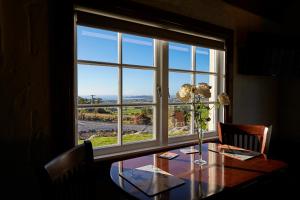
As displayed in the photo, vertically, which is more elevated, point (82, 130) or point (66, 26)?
point (66, 26)

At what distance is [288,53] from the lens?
290 centimetres

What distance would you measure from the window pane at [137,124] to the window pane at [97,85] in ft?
0.60

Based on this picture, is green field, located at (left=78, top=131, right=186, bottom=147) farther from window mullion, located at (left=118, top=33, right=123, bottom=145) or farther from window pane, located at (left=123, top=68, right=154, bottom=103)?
window pane, located at (left=123, top=68, right=154, bottom=103)

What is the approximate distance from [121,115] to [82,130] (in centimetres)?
33

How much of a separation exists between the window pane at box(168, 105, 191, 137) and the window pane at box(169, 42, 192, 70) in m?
0.40

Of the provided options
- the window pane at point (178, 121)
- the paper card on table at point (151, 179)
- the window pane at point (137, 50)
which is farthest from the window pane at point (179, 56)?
the paper card on table at point (151, 179)

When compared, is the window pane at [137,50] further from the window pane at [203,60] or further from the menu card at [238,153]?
the menu card at [238,153]

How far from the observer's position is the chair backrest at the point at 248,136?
6.08ft

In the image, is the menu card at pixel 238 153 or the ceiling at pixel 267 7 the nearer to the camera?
the menu card at pixel 238 153

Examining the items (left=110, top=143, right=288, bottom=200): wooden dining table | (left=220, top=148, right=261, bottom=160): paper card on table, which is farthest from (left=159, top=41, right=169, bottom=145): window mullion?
(left=220, top=148, right=261, bottom=160): paper card on table

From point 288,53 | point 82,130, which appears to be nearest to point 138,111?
point 82,130

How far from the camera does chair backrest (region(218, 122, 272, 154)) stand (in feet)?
6.08

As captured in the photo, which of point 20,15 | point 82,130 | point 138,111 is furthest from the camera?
point 138,111

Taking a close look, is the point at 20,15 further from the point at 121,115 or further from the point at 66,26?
the point at 121,115
